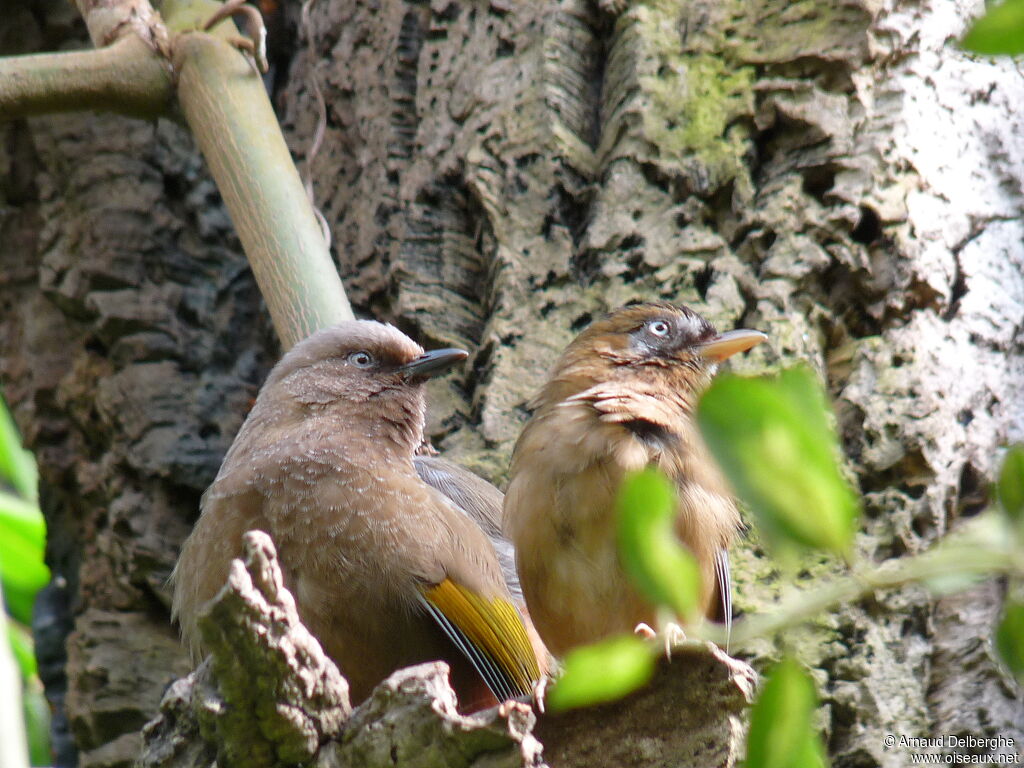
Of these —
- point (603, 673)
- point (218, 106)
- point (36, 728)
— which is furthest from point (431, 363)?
point (36, 728)

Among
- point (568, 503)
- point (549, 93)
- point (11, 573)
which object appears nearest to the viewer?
point (568, 503)

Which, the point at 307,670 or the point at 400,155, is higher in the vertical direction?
the point at 400,155

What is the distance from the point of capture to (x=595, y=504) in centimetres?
329

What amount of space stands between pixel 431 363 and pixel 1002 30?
2.94 metres

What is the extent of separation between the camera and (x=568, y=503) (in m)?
3.32

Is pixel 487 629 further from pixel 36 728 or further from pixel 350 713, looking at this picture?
pixel 36 728

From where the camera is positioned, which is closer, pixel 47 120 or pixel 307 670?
pixel 307 670

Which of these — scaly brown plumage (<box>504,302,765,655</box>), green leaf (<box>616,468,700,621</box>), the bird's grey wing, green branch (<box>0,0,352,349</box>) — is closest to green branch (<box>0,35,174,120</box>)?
green branch (<box>0,0,352,349</box>)

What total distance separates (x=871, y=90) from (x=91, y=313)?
9.21 feet

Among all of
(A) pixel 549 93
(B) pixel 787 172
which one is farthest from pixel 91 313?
(B) pixel 787 172

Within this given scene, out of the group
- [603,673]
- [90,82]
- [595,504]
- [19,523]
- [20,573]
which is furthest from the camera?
[19,523]

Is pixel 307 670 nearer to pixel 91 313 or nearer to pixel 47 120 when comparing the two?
pixel 91 313

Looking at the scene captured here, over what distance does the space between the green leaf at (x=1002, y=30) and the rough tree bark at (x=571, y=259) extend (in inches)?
99.8

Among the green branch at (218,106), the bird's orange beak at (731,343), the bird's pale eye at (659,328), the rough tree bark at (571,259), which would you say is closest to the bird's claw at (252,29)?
the green branch at (218,106)
